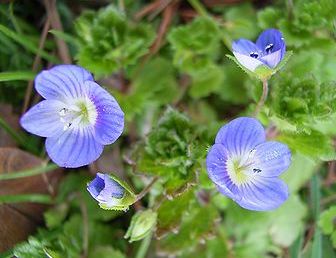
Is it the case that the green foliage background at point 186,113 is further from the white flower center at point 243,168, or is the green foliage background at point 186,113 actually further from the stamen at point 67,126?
the stamen at point 67,126

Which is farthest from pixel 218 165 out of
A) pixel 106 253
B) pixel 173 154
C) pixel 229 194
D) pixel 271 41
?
pixel 106 253

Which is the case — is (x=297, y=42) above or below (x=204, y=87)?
above

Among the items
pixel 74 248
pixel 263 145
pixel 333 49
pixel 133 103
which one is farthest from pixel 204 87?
pixel 74 248

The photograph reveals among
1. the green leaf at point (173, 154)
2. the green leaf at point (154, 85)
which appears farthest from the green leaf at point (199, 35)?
the green leaf at point (173, 154)

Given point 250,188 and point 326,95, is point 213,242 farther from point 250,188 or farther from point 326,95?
point 326,95

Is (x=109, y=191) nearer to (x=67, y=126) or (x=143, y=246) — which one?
(x=67, y=126)

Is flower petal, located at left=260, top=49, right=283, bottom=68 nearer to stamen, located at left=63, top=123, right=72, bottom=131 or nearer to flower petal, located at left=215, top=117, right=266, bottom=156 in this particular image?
flower petal, located at left=215, top=117, right=266, bottom=156

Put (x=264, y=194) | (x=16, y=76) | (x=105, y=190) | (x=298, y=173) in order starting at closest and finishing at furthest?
(x=105, y=190)
(x=264, y=194)
(x=16, y=76)
(x=298, y=173)
